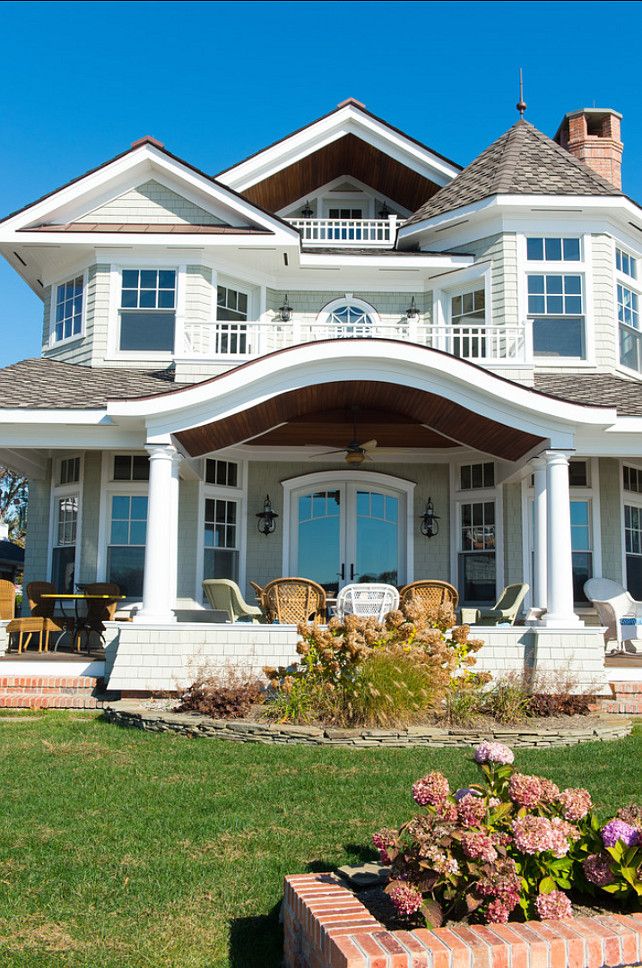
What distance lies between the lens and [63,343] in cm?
1423

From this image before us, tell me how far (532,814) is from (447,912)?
1.73 ft

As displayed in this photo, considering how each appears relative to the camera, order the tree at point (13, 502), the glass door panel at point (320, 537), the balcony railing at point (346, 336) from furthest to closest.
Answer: the tree at point (13, 502) < the glass door panel at point (320, 537) < the balcony railing at point (346, 336)

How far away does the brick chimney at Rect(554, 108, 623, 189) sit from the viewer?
1680cm

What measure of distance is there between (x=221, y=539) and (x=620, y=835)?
1073cm

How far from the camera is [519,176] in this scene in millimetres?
14039

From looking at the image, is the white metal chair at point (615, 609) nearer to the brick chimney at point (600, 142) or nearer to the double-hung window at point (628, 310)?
the double-hung window at point (628, 310)

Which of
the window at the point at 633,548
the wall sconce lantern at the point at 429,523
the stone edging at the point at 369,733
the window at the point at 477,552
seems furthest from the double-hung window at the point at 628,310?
the stone edging at the point at 369,733

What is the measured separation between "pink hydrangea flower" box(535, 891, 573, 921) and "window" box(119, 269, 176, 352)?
1166cm

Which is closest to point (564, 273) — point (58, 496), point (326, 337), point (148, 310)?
point (326, 337)

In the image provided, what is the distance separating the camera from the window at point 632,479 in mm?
13609

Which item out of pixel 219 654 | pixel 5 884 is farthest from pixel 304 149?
pixel 5 884

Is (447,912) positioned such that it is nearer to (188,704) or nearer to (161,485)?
(188,704)

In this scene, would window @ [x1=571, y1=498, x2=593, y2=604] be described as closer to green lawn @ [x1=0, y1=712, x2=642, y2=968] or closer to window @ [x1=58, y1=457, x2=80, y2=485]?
green lawn @ [x1=0, y1=712, x2=642, y2=968]

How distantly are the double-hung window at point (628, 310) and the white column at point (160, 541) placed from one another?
26.0 feet
